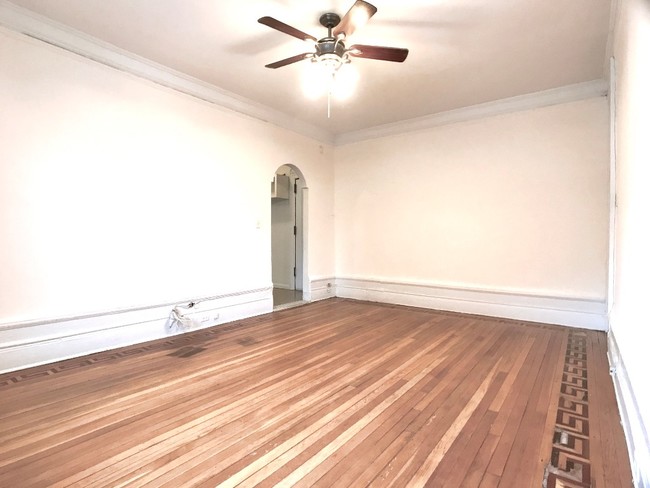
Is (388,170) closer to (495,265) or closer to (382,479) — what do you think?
(495,265)

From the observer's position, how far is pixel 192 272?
13.2 feet

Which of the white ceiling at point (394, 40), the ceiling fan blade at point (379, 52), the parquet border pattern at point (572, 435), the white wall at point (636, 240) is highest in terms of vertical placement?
the white ceiling at point (394, 40)

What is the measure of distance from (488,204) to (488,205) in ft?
0.05

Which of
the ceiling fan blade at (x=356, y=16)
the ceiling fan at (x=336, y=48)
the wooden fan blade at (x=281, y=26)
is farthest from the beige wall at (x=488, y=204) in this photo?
the wooden fan blade at (x=281, y=26)

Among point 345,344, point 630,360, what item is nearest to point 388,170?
point 345,344

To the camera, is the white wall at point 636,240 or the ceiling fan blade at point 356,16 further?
the ceiling fan blade at point 356,16

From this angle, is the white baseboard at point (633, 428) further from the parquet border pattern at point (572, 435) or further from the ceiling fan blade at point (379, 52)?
the ceiling fan blade at point (379, 52)

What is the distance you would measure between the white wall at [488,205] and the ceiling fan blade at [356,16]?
121 inches

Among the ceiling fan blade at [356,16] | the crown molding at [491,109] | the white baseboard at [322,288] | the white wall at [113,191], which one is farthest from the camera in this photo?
the white baseboard at [322,288]

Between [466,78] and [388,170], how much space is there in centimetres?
197

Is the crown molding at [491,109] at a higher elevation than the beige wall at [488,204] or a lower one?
higher

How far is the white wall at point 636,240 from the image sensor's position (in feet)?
4.99

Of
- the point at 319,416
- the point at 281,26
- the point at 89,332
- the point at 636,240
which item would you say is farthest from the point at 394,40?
the point at 89,332

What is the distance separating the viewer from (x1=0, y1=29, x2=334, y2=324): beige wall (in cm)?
280
